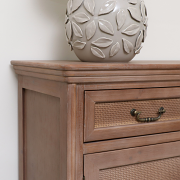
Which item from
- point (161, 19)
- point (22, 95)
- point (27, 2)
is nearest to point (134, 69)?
point (22, 95)

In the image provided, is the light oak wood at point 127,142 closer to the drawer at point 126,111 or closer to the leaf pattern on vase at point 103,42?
the drawer at point 126,111

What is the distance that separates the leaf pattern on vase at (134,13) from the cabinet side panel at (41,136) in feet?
1.14

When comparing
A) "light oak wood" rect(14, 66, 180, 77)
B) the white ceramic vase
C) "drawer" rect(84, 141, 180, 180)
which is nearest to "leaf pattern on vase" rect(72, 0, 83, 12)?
the white ceramic vase

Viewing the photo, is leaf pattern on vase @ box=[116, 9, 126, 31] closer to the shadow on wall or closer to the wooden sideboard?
the wooden sideboard

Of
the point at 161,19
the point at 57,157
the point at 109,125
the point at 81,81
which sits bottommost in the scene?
the point at 57,157

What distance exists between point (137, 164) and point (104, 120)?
0.64 ft

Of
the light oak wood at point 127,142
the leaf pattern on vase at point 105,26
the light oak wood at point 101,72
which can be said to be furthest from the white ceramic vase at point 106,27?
the light oak wood at point 127,142

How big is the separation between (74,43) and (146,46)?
64 cm

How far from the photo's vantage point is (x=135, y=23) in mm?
805

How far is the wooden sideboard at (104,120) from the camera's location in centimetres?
69

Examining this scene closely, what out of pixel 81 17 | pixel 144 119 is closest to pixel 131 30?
pixel 81 17

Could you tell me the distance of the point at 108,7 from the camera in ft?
2.54

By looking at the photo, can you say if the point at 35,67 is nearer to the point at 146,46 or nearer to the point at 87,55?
the point at 87,55

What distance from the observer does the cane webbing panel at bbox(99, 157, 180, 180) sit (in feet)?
2.54
